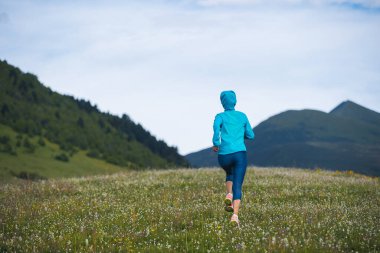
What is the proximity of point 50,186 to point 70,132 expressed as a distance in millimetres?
148516

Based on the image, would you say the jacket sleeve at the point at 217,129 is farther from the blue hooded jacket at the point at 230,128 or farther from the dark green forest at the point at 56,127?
the dark green forest at the point at 56,127

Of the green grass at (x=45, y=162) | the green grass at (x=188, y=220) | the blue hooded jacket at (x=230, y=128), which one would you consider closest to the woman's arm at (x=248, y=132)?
the blue hooded jacket at (x=230, y=128)

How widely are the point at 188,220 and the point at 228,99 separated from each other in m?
3.04

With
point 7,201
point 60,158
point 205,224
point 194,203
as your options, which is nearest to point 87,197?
point 7,201

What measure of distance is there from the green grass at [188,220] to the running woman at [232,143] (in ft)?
2.44

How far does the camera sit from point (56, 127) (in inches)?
6181

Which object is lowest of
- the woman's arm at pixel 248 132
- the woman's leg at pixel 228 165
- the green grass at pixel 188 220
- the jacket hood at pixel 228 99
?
the green grass at pixel 188 220

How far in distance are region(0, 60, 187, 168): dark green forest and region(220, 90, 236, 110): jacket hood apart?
11245 cm

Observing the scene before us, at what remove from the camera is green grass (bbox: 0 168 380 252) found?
823 centimetres

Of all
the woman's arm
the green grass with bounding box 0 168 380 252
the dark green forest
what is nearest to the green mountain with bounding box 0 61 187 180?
the dark green forest

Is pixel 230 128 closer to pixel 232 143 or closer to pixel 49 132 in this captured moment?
pixel 232 143

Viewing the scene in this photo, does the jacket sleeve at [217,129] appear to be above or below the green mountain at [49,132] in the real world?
below

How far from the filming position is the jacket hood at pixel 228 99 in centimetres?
1058

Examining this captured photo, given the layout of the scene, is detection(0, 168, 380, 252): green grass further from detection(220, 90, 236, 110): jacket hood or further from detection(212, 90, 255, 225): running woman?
detection(220, 90, 236, 110): jacket hood
